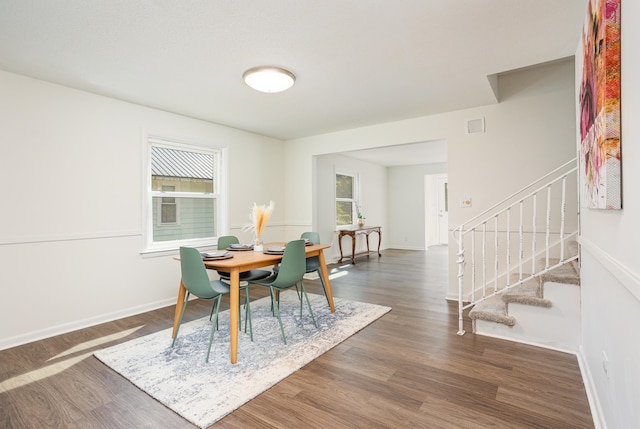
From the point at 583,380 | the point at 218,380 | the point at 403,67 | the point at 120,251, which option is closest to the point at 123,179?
the point at 120,251

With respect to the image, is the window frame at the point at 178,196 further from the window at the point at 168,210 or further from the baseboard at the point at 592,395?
the baseboard at the point at 592,395

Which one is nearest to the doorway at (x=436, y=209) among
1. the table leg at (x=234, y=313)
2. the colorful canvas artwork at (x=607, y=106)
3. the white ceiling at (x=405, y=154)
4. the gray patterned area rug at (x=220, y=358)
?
the white ceiling at (x=405, y=154)

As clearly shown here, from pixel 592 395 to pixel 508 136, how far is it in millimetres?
2699

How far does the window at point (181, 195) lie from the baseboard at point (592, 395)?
404 centimetres

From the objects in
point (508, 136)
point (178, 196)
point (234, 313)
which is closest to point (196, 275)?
point (234, 313)

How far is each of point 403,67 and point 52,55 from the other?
279 cm

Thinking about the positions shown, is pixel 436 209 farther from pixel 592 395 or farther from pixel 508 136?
pixel 592 395

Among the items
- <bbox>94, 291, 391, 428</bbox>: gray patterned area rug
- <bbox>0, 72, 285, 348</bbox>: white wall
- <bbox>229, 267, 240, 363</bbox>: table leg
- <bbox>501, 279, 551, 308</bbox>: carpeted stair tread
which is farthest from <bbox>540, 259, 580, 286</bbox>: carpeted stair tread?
<bbox>0, 72, 285, 348</bbox>: white wall

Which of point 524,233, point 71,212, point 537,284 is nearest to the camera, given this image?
point 537,284

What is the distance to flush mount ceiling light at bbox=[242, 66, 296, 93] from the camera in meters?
2.69

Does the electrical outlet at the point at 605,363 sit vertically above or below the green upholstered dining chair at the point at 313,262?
below

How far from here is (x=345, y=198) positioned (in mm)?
7465

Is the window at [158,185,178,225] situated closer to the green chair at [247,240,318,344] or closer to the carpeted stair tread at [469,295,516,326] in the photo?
the green chair at [247,240,318,344]

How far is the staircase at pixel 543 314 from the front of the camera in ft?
8.26
